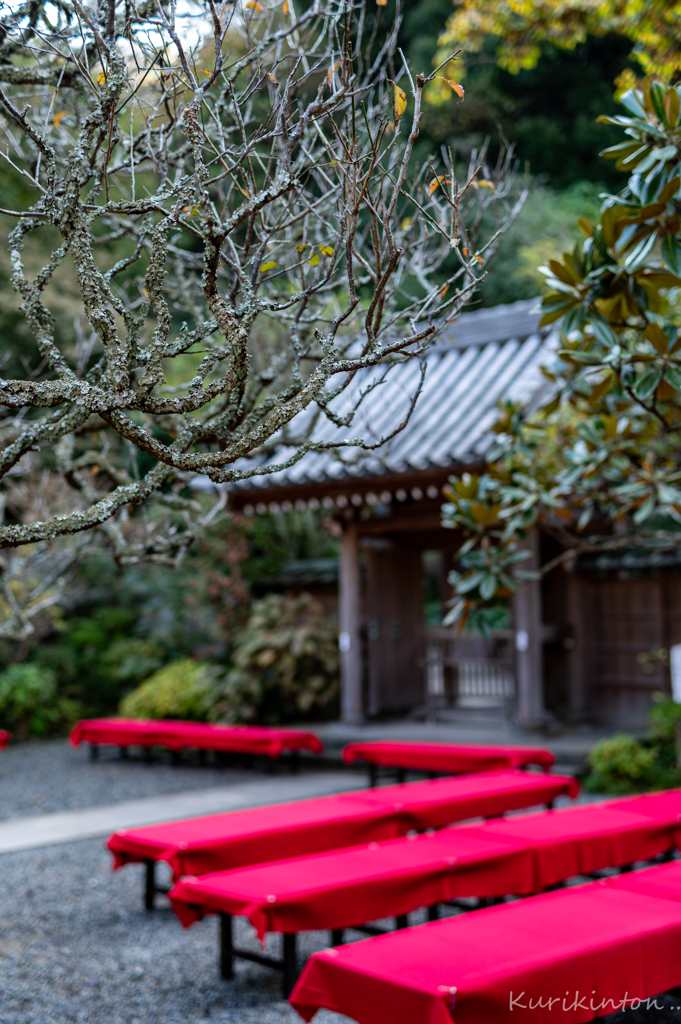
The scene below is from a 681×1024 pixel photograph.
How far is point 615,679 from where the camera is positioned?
9.75 meters

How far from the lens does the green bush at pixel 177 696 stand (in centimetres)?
1152

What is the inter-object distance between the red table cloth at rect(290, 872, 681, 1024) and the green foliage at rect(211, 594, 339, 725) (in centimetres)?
746

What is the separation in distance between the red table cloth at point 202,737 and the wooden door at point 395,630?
1187mm

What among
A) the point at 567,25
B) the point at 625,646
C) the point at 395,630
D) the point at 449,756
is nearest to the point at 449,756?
the point at 449,756

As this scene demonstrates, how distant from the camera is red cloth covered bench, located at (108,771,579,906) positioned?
460cm

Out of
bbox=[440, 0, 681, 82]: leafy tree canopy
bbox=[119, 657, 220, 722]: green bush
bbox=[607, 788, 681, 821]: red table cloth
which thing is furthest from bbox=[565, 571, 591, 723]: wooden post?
bbox=[440, 0, 681, 82]: leafy tree canopy

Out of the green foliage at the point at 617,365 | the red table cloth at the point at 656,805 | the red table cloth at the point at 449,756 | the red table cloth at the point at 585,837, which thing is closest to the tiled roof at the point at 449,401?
the green foliage at the point at 617,365

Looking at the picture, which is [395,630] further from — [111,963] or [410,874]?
[410,874]

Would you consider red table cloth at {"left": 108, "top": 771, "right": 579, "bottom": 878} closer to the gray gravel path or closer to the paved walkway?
the gray gravel path

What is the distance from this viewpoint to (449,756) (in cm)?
741

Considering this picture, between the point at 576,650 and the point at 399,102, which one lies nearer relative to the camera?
the point at 399,102

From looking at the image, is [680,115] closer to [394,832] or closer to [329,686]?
[394,832]

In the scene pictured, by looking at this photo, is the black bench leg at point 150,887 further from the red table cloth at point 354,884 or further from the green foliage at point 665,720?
the green foliage at point 665,720

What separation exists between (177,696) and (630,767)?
6.08 metres
